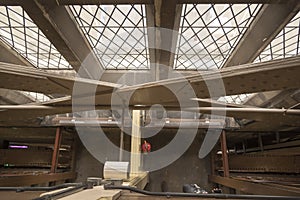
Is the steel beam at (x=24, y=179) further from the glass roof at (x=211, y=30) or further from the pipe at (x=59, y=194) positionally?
the glass roof at (x=211, y=30)

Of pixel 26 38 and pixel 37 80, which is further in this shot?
pixel 26 38

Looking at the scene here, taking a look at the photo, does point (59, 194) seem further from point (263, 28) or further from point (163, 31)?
point (263, 28)

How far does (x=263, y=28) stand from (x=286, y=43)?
421 cm

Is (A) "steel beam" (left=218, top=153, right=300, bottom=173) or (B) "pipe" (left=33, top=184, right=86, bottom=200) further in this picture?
(A) "steel beam" (left=218, top=153, right=300, bottom=173)

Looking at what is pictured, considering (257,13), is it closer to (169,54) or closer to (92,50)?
(169,54)

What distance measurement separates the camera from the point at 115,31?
39.6 ft

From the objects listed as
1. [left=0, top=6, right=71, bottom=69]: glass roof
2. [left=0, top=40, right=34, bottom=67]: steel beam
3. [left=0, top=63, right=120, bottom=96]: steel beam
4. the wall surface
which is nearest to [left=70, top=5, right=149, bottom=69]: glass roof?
[left=0, top=6, right=71, bottom=69]: glass roof

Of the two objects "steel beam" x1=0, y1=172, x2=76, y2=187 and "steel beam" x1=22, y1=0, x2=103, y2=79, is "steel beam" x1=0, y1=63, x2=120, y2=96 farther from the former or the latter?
"steel beam" x1=0, y1=172, x2=76, y2=187

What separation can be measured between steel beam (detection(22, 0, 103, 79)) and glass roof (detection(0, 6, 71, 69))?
7.46 ft

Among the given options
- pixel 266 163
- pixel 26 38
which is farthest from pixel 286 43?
pixel 26 38

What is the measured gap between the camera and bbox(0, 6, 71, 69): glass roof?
10.5m

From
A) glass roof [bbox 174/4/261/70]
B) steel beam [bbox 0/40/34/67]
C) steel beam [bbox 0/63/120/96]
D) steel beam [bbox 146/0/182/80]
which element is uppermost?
glass roof [bbox 174/4/261/70]

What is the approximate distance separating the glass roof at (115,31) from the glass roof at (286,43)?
6.83 metres

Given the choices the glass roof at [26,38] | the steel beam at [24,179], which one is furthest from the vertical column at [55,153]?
the glass roof at [26,38]
